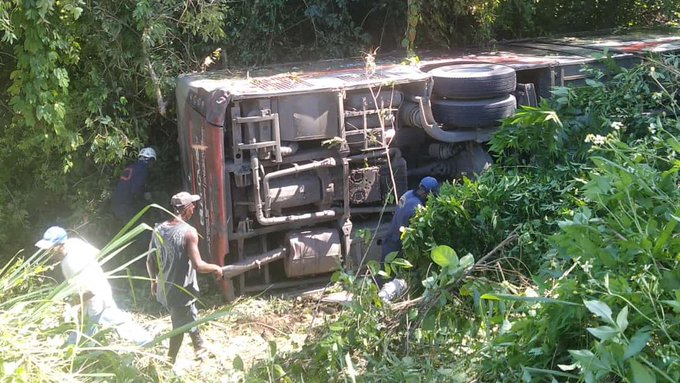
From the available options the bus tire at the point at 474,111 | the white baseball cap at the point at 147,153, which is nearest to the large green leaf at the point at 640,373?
the bus tire at the point at 474,111

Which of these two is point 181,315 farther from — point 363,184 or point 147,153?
point 147,153

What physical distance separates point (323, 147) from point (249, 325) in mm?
1786

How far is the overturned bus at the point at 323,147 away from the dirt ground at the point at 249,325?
0.21 m

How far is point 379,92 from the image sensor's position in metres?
7.33

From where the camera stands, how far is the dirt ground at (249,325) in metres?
6.10

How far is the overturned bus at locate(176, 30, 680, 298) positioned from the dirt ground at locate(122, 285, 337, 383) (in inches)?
8.4

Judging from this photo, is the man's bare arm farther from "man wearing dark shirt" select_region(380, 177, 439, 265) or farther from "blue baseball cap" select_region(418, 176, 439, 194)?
"blue baseball cap" select_region(418, 176, 439, 194)

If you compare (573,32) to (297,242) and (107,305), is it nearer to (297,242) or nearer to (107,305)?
(297,242)

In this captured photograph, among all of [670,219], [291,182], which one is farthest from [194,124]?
[670,219]

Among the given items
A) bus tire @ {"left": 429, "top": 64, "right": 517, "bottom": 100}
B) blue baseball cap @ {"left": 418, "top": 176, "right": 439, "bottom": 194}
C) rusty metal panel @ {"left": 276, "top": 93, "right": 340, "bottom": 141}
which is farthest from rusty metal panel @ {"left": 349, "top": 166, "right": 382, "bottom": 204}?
bus tire @ {"left": 429, "top": 64, "right": 517, "bottom": 100}

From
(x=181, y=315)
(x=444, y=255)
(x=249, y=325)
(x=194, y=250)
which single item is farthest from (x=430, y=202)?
(x=249, y=325)

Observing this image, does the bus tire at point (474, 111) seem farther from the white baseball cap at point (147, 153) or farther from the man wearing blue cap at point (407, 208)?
the white baseball cap at point (147, 153)

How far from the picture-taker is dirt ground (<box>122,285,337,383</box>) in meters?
6.10

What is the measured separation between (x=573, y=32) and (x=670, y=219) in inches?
399
